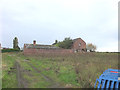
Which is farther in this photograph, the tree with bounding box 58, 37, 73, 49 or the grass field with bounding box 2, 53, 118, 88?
the tree with bounding box 58, 37, 73, 49

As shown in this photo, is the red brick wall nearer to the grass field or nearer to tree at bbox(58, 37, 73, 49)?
tree at bbox(58, 37, 73, 49)

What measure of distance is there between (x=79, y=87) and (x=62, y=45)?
41.5 metres

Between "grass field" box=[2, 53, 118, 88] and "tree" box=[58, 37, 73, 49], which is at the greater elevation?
"tree" box=[58, 37, 73, 49]

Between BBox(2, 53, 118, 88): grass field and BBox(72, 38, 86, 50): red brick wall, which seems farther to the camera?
BBox(72, 38, 86, 50): red brick wall

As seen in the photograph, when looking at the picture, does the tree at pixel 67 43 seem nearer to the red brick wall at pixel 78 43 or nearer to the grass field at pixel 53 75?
the red brick wall at pixel 78 43

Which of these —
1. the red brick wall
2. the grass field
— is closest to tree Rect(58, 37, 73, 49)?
the red brick wall

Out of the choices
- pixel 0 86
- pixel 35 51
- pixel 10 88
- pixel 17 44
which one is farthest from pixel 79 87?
pixel 17 44

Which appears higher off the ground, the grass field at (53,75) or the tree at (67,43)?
the tree at (67,43)

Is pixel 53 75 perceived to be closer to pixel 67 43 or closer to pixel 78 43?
pixel 67 43

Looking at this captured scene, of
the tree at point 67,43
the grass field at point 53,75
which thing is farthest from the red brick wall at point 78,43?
the grass field at point 53,75

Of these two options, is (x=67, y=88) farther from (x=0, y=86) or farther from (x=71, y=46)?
(x=71, y=46)

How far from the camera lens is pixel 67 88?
18.2 ft

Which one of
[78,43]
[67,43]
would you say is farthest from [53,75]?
[78,43]

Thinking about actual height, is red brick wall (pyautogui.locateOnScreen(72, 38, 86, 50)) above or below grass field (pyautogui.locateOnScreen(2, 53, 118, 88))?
above
